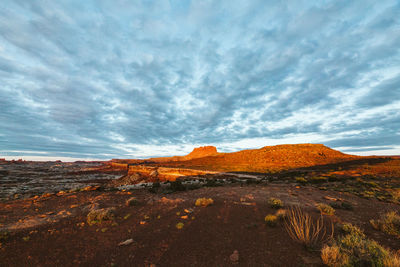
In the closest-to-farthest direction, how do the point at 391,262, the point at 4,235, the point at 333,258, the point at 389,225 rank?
the point at 391,262 → the point at 333,258 → the point at 389,225 → the point at 4,235

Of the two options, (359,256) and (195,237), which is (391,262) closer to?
(359,256)

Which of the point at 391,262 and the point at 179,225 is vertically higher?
the point at 391,262

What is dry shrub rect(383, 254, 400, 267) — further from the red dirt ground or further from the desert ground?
the red dirt ground

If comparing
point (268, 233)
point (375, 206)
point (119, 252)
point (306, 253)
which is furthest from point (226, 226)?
point (375, 206)

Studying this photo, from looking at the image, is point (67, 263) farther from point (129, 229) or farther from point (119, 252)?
point (129, 229)

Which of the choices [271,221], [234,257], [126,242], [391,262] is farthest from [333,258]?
[126,242]

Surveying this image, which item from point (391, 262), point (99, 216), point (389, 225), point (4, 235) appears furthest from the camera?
point (99, 216)

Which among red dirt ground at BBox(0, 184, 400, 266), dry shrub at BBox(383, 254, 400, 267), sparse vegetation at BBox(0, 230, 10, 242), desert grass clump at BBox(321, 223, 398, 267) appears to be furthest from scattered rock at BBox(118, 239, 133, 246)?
dry shrub at BBox(383, 254, 400, 267)

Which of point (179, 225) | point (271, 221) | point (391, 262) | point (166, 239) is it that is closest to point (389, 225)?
point (391, 262)

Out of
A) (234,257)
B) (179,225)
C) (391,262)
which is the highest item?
(391,262)

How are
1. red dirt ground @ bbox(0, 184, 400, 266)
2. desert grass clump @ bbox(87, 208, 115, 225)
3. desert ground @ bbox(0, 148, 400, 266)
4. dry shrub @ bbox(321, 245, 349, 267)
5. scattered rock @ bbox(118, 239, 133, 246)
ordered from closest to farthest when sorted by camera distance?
dry shrub @ bbox(321, 245, 349, 267) < desert ground @ bbox(0, 148, 400, 266) < red dirt ground @ bbox(0, 184, 400, 266) < scattered rock @ bbox(118, 239, 133, 246) < desert grass clump @ bbox(87, 208, 115, 225)

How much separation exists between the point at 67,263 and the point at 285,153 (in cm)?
8225

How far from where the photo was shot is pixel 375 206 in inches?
427

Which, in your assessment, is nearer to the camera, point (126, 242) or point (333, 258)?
point (333, 258)
